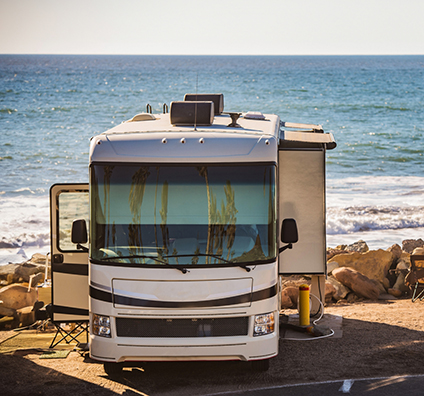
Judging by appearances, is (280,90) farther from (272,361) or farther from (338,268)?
(272,361)

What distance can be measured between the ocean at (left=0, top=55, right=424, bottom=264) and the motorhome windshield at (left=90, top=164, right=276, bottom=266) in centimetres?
1189

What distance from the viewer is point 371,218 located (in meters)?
22.1

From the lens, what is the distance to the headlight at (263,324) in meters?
6.86

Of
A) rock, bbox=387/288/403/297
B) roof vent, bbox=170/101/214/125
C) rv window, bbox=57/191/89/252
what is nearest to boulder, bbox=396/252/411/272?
rock, bbox=387/288/403/297

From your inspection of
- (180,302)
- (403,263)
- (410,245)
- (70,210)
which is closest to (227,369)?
(180,302)

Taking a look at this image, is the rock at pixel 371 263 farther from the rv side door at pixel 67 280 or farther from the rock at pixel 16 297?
the rv side door at pixel 67 280

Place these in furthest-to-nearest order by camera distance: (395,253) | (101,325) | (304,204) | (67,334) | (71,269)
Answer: (395,253)
(67,334)
(304,204)
(71,269)
(101,325)

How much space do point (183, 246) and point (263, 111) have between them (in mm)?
42028

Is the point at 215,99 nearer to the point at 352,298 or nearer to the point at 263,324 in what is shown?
the point at 263,324

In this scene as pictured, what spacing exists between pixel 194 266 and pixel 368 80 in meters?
70.0

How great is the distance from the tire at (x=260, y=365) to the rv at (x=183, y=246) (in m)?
0.55

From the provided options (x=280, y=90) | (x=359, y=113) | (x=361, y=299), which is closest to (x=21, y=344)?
(x=361, y=299)

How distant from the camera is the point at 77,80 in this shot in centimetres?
6994

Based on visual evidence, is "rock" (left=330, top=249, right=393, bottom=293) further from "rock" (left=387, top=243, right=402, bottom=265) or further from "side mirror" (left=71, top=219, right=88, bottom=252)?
"side mirror" (left=71, top=219, right=88, bottom=252)
